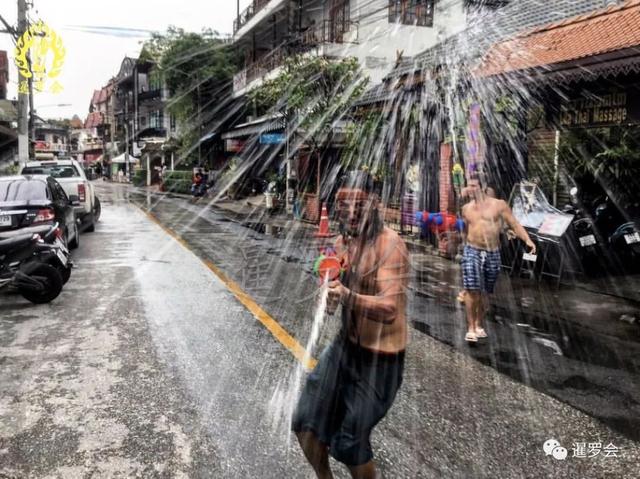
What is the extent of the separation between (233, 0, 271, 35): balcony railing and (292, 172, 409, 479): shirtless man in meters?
29.3

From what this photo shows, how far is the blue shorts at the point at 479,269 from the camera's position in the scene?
5930 millimetres

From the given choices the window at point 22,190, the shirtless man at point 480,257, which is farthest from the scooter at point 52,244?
the shirtless man at point 480,257

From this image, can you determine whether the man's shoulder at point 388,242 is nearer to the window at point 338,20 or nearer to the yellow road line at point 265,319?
the yellow road line at point 265,319

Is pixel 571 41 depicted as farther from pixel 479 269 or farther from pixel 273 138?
pixel 273 138

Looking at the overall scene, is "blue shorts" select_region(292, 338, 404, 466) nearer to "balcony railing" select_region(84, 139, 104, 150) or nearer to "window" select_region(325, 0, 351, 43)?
"window" select_region(325, 0, 351, 43)

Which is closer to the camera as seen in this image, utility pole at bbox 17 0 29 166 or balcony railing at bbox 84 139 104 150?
utility pole at bbox 17 0 29 166

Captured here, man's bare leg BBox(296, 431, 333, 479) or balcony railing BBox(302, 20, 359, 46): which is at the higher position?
balcony railing BBox(302, 20, 359, 46)

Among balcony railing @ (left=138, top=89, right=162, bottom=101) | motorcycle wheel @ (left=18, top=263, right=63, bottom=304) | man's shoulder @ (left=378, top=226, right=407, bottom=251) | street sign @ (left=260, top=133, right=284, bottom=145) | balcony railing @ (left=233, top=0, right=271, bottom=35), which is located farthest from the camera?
balcony railing @ (left=138, top=89, right=162, bottom=101)

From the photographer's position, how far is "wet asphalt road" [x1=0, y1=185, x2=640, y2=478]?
138 inches

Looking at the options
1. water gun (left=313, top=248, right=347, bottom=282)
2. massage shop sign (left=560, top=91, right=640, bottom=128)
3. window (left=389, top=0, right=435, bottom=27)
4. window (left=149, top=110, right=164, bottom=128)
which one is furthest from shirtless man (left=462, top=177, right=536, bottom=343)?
window (left=149, top=110, right=164, bottom=128)

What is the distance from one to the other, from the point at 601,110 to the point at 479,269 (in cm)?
515

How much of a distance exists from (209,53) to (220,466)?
1564 inches

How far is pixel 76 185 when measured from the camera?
15.8 metres

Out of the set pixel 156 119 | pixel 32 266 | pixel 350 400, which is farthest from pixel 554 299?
pixel 156 119
